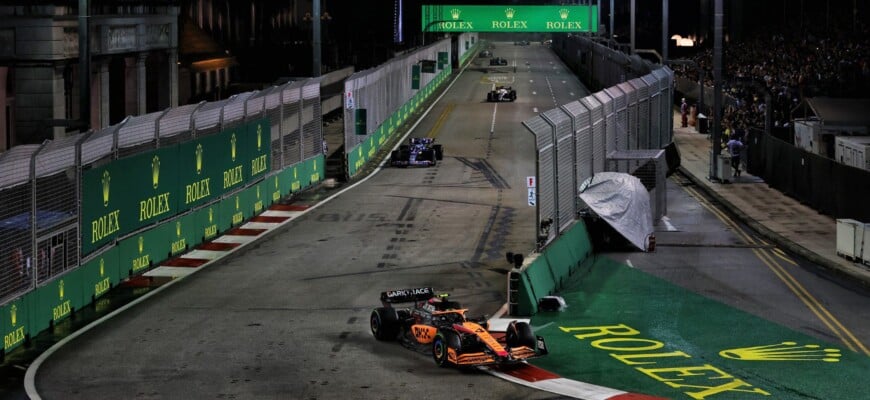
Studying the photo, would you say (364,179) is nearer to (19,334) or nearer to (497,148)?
(497,148)

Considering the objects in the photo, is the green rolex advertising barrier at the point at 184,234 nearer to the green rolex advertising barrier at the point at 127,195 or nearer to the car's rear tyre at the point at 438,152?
the green rolex advertising barrier at the point at 127,195

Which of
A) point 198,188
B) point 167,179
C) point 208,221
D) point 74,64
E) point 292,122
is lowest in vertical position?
point 208,221

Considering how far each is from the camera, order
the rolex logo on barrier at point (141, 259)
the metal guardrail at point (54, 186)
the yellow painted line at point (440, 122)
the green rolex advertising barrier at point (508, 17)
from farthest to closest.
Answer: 1. the green rolex advertising barrier at point (508, 17)
2. the yellow painted line at point (440, 122)
3. the rolex logo on barrier at point (141, 259)
4. the metal guardrail at point (54, 186)

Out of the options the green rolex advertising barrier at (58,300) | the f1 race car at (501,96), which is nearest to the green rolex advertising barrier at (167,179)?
the green rolex advertising barrier at (58,300)

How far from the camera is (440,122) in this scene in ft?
239

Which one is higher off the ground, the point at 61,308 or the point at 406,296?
the point at 406,296

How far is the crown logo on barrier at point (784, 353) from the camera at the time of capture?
23672 millimetres

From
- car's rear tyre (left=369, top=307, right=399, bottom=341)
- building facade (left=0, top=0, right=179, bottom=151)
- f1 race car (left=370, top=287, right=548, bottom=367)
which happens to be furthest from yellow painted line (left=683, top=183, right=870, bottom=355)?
building facade (left=0, top=0, right=179, bottom=151)

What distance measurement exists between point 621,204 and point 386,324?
40.3ft

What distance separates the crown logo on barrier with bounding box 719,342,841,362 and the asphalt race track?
4442 mm

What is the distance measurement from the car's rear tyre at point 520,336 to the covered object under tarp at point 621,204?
12756mm

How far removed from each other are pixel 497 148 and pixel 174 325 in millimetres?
35268

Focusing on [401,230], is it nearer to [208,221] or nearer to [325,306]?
[208,221]

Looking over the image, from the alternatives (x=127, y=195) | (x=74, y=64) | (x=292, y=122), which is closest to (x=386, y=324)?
(x=127, y=195)
